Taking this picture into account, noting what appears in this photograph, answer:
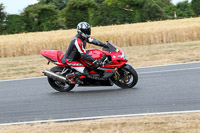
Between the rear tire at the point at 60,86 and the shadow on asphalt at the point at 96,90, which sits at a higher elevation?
the rear tire at the point at 60,86

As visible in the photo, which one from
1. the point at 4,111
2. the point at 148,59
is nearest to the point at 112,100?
the point at 4,111

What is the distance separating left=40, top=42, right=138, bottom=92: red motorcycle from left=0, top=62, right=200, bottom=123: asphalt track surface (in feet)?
0.81

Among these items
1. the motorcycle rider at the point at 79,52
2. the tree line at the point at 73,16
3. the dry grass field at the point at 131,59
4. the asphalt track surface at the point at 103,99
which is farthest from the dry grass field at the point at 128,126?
the tree line at the point at 73,16

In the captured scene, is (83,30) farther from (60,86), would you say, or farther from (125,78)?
(60,86)

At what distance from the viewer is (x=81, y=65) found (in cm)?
963

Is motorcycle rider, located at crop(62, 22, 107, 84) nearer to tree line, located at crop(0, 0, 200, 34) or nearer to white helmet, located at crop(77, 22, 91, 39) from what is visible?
white helmet, located at crop(77, 22, 91, 39)

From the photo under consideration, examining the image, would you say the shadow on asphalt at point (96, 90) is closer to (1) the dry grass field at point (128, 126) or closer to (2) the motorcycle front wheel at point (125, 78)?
(2) the motorcycle front wheel at point (125, 78)

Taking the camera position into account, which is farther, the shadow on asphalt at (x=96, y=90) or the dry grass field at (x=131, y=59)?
the shadow on asphalt at (x=96, y=90)

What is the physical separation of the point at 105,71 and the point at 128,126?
3335mm

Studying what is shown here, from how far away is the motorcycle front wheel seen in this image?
371 inches

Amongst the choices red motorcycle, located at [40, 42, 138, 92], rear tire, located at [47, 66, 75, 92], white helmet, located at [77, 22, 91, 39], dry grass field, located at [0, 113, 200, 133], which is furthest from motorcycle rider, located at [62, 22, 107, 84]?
dry grass field, located at [0, 113, 200, 133]

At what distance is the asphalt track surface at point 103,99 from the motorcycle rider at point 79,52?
0.57 metres

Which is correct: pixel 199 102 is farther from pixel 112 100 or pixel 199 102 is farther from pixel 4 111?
pixel 4 111

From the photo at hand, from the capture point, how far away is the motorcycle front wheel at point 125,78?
30.9 ft
